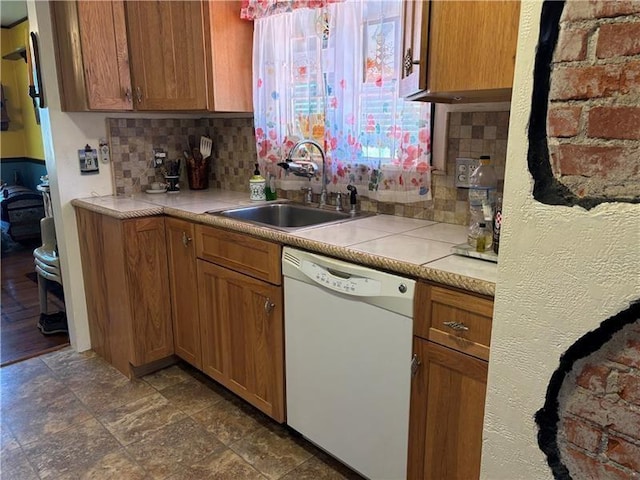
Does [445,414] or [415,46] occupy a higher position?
[415,46]

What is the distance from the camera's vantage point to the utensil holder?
2980 mm

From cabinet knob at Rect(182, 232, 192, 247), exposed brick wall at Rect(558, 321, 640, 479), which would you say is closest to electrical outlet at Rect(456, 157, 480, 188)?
exposed brick wall at Rect(558, 321, 640, 479)

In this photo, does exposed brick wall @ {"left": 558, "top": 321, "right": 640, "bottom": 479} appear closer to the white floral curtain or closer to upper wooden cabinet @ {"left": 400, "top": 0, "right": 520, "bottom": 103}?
upper wooden cabinet @ {"left": 400, "top": 0, "right": 520, "bottom": 103}

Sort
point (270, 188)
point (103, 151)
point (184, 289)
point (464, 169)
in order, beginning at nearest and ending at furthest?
point (464, 169) < point (184, 289) < point (270, 188) < point (103, 151)

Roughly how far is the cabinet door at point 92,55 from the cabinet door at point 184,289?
0.75m

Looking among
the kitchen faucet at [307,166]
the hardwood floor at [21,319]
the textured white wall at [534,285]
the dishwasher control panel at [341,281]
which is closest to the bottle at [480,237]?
the dishwasher control panel at [341,281]

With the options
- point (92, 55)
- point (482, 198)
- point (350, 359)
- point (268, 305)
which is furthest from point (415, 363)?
point (92, 55)

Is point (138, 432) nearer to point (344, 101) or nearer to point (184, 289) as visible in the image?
point (184, 289)

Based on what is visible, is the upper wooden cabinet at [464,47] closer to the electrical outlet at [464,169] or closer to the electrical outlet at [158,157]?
the electrical outlet at [464,169]

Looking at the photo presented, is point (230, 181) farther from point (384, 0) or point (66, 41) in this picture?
point (384, 0)

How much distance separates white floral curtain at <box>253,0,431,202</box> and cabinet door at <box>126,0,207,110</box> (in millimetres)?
306

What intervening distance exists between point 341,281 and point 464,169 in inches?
27.5

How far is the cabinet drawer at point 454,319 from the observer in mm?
1246

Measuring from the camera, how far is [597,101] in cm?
75
